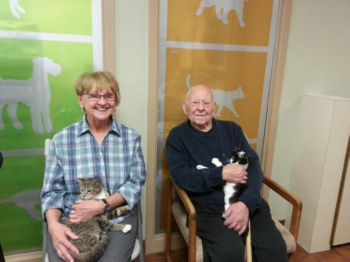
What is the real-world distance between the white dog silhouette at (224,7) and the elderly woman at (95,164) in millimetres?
821

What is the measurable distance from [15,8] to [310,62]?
1.97 metres

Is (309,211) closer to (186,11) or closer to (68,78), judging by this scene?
(186,11)

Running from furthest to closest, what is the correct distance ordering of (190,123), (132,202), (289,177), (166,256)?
(289,177) → (166,256) → (190,123) → (132,202)

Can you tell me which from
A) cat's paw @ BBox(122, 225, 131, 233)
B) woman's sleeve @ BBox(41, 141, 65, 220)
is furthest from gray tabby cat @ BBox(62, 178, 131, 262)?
woman's sleeve @ BBox(41, 141, 65, 220)

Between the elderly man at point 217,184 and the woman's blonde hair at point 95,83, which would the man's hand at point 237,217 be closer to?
the elderly man at point 217,184

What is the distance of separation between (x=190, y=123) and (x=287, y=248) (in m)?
0.87

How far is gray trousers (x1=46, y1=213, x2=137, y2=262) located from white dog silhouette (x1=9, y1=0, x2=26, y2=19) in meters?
1.16

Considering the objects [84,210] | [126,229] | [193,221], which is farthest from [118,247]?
[193,221]

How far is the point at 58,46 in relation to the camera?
1632mm

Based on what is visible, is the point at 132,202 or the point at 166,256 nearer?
the point at 132,202

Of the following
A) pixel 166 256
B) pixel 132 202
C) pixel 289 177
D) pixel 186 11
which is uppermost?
pixel 186 11

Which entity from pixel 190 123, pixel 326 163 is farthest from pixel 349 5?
pixel 190 123

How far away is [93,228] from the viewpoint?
4.36ft

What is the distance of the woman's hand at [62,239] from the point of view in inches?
48.4
